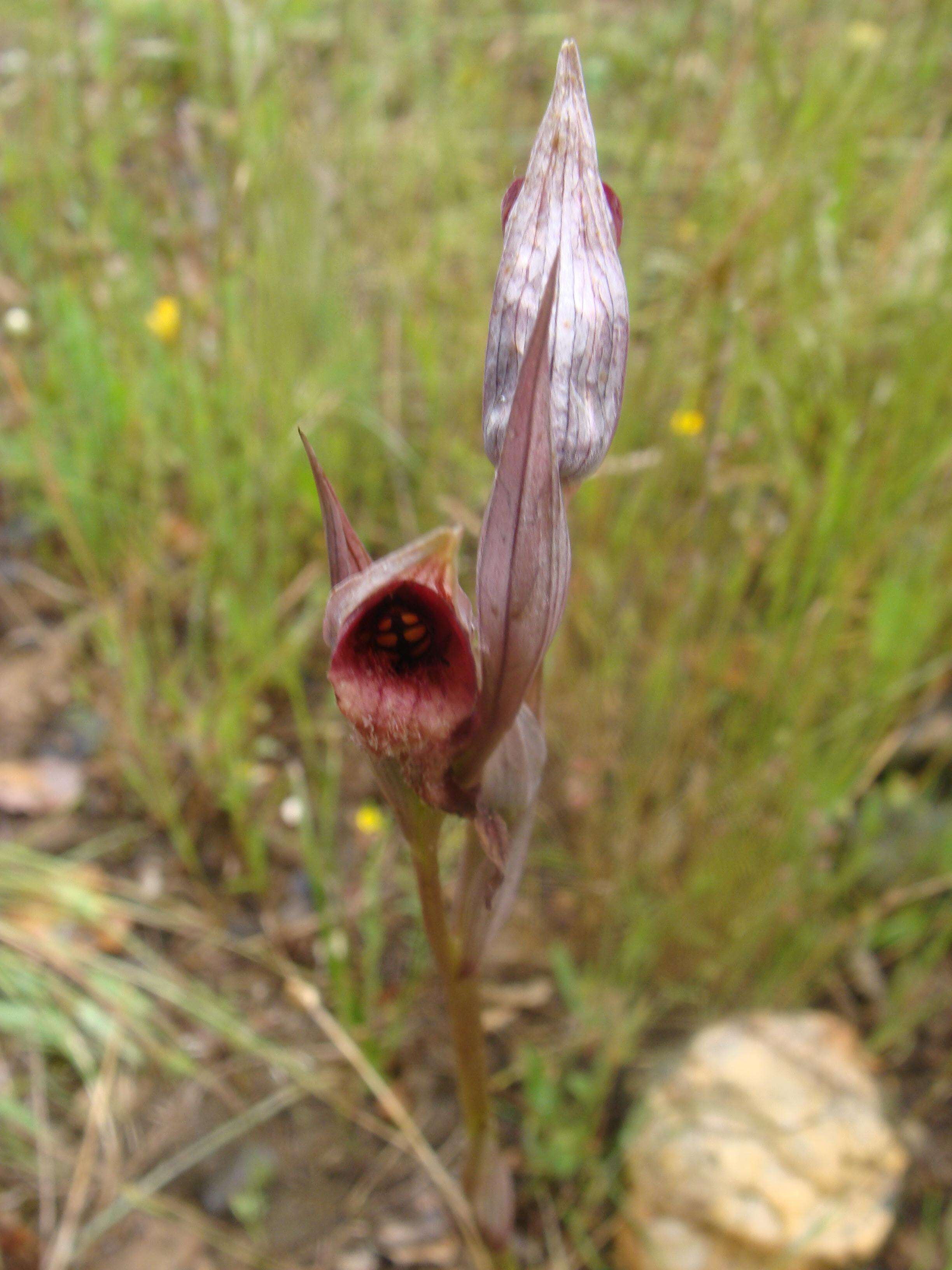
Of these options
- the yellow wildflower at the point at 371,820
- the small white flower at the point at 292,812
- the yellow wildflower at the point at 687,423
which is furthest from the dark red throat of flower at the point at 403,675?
the yellow wildflower at the point at 687,423

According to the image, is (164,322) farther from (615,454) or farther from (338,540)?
(338,540)

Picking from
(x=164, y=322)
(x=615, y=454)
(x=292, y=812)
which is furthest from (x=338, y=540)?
(x=164, y=322)

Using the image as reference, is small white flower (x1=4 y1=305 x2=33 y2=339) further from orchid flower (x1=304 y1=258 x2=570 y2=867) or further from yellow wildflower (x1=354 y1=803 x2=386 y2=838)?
orchid flower (x1=304 y1=258 x2=570 y2=867)

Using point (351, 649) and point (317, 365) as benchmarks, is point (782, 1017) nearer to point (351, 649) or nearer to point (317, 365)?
point (351, 649)

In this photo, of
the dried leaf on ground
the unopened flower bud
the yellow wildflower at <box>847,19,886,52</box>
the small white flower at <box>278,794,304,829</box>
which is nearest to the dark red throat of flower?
the unopened flower bud

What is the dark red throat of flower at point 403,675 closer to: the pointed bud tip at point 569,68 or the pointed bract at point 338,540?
the pointed bract at point 338,540
